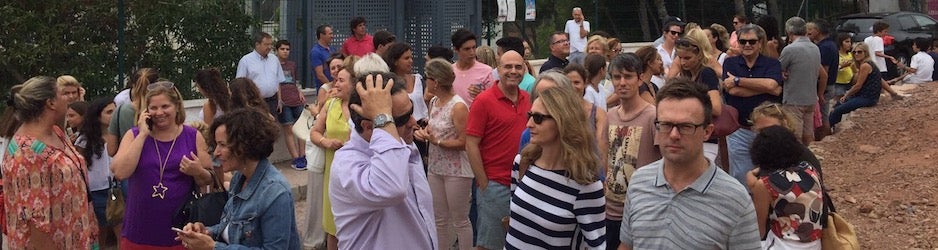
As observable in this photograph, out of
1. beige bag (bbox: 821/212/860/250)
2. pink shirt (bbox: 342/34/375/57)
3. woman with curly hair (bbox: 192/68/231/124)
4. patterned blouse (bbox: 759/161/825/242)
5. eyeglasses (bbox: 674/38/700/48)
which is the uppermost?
eyeglasses (bbox: 674/38/700/48)

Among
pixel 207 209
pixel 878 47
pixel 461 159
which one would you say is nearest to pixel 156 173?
pixel 207 209

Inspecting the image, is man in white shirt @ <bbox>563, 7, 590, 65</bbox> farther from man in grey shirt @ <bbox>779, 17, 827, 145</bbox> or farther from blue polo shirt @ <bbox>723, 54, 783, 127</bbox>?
blue polo shirt @ <bbox>723, 54, 783, 127</bbox>

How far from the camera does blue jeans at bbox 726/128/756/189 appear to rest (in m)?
7.52

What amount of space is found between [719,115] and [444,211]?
2066 millimetres

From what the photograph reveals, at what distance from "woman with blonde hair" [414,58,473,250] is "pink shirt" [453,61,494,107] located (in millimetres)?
891

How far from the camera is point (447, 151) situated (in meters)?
7.87

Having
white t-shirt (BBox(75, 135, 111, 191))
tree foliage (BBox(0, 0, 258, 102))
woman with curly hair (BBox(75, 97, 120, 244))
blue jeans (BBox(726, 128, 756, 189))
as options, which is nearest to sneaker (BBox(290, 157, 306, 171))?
tree foliage (BBox(0, 0, 258, 102))

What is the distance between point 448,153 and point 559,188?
2847mm

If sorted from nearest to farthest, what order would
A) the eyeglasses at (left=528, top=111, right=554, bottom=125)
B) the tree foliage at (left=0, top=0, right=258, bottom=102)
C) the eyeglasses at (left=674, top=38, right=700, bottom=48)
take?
1. the eyeglasses at (left=528, top=111, right=554, bottom=125)
2. the eyeglasses at (left=674, top=38, right=700, bottom=48)
3. the tree foliage at (left=0, top=0, right=258, bottom=102)

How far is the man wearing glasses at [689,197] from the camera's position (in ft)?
12.8

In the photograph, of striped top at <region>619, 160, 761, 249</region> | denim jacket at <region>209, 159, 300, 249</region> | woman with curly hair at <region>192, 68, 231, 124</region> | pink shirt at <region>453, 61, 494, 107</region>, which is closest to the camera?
striped top at <region>619, 160, 761, 249</region>

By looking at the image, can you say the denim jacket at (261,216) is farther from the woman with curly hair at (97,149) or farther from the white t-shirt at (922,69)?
the white t-shirt at (922,69)

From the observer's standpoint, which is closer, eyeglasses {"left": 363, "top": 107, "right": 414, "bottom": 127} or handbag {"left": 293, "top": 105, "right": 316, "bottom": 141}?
eyeglasses {"left": 363, "top": 107, "right": 414, "bottom": 127}

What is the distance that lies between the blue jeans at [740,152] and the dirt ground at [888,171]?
203 centimetres
